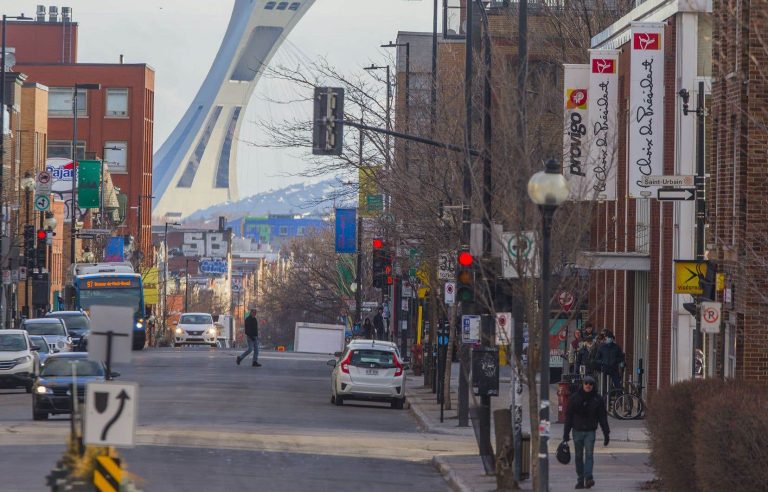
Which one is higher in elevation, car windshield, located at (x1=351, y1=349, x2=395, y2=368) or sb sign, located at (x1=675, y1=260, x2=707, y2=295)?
sb sign, located at (x1=675, y1=260, x2=707, y2=295)

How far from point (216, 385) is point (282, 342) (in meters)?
94.3

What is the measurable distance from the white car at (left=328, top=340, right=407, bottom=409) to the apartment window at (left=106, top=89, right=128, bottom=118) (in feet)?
310

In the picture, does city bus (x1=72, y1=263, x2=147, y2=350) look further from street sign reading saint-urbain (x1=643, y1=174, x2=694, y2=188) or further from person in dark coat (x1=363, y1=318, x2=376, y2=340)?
street sign reading saint-urbain (x1=643, y1=174, x2=694, y2=188)

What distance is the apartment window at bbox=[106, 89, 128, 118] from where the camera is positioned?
424 feet

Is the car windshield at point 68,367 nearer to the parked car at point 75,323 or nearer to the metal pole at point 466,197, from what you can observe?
the metal pole at point 466,197

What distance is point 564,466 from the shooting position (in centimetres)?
2489

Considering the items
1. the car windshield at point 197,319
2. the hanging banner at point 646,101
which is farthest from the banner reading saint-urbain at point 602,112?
the car windshield at point 197,319

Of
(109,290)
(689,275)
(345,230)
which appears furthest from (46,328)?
(689,275)

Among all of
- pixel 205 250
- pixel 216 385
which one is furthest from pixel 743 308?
pixel 205 250

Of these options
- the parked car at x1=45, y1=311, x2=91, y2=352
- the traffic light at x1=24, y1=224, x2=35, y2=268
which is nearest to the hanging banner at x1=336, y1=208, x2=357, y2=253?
the parked car at x1=45, y1=311, x2=91, y2=352

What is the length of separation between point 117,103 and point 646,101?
10167 cm

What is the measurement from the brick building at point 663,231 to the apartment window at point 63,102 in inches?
3672

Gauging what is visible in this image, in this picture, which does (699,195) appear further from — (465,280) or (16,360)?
(16,360)

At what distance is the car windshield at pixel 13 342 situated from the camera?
39.2 meters
